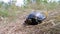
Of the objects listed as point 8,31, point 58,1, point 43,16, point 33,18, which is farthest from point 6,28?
point 58,1

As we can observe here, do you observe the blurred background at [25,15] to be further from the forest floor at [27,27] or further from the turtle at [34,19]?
the turtle at [34,19]

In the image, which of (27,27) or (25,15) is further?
(25,15)

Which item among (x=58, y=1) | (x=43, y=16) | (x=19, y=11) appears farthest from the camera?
(x=58, y=1)

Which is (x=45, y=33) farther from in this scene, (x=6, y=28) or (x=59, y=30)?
(x=6, y=28)

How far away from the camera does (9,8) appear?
5.41 metres

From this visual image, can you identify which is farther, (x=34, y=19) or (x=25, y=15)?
(x=25, y=15)

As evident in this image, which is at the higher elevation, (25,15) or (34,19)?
(34,19)

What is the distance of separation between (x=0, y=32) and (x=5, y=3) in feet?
6.58

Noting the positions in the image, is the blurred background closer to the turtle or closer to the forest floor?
the forest floor

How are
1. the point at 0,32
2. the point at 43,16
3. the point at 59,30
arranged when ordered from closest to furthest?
the point at 59,30 → the point at 0,32 → the point at 43,16

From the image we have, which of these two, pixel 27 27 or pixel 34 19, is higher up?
pixel 34 19

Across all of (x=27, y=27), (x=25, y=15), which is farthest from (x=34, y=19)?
(x=25, y=15)

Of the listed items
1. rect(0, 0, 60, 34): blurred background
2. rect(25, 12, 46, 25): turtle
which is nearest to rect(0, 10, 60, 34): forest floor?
rect(0, 0, 60, 34): blurred background

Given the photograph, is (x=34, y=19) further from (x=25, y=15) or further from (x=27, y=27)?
(x=25, y=15)
